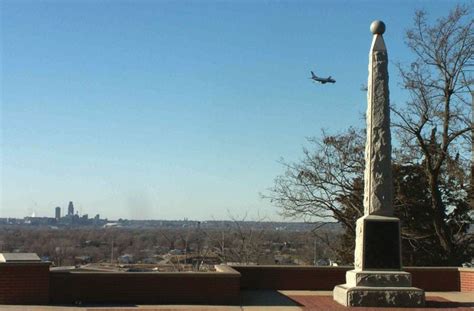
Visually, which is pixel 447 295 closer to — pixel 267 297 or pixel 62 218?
pixel 267 297

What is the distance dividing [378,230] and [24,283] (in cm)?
775

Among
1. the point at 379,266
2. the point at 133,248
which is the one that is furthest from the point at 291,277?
the point at 133,248

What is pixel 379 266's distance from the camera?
15.3 m

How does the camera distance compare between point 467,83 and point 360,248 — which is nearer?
point 360,248

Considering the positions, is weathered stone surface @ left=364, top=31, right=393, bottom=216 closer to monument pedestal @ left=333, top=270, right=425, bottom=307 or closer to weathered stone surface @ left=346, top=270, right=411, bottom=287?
weathered stone surface @ left=346, top=270, right=411, bottom=287

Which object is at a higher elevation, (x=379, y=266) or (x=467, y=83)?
(x=467, y=83)

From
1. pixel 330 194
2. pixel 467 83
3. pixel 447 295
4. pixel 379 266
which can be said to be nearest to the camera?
pixel 379 266

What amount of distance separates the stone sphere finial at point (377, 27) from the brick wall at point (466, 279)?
274 inches

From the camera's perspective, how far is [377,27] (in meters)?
16.1

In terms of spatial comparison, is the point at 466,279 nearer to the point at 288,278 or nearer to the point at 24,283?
the point at 288,278

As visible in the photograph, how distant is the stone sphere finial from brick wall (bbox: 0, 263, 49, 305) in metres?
9.21

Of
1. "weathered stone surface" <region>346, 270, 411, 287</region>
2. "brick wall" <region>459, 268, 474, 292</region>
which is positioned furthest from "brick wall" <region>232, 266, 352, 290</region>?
"brick wall" <region>459, 268, 474, 292</region>

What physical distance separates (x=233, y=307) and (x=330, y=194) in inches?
663

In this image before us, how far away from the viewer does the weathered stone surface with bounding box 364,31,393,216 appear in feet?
51.2
